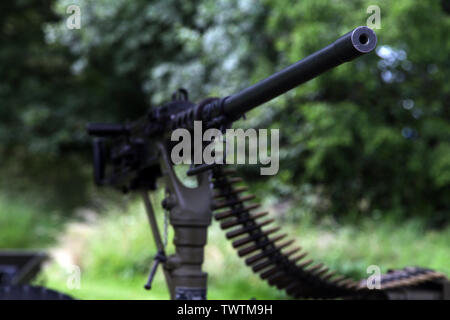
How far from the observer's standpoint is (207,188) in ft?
10.9

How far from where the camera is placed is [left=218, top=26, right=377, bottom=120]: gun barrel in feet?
7.50

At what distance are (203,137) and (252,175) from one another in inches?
340

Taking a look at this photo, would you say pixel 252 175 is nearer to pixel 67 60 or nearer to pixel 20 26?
pixel 67 60

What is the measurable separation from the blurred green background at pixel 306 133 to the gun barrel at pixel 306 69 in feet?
9.87

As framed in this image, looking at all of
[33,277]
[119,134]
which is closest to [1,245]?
[33,277]

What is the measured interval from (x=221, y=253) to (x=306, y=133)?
135 inches

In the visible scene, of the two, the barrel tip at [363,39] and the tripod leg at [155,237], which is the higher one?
the barrel tip at [363,39]

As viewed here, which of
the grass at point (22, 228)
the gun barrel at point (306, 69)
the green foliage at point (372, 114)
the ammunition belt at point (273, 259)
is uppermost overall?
the green foliage at point (372, 114)

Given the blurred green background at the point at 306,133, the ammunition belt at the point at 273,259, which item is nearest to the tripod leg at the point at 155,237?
the ammunition belt at the point at 273,259

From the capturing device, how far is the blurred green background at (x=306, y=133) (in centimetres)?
766

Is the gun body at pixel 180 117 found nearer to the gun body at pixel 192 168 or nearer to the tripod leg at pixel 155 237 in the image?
the gun body at pixel 192 168
